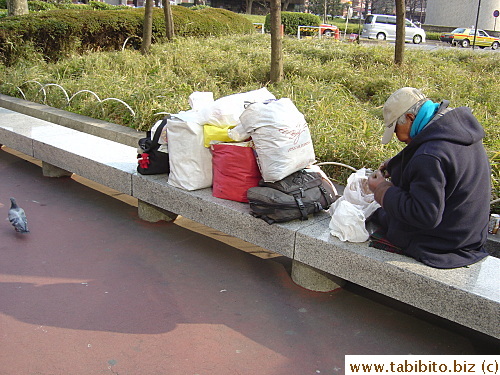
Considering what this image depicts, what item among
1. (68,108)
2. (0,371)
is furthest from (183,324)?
(68,108)

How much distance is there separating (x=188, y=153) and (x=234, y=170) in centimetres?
49

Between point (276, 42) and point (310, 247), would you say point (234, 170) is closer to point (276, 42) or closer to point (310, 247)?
point (310, 247)

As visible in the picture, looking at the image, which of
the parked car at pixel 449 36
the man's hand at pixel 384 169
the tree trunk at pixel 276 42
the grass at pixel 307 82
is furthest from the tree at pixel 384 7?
the man's hand at pixel 384 169

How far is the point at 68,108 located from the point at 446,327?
684 centimetres

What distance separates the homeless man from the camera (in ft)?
9.81

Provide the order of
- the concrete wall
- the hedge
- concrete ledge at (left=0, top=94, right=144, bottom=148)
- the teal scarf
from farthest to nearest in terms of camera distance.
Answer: the concrete wall
the hedge
concrete ledge at (left=0, top=94, right=144, bottom=148)
the teal scarf

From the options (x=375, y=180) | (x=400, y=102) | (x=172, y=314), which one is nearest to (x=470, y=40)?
(x=375, y=180)

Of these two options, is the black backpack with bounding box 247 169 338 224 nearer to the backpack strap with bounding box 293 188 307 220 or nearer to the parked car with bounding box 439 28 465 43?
the backpack strap with bounding box 293 188 307 220

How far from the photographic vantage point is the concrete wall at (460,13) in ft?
149

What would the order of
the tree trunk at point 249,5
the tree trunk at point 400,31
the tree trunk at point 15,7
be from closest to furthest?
the tree trunk at point 400,31, the tree trunk at point 15,7, the tree trunk at point 249,5

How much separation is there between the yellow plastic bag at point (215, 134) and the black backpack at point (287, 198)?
53 cm

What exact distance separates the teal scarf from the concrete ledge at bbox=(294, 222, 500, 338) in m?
0.83

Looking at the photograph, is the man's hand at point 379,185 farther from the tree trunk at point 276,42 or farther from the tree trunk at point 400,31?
the tree trunk at point 400,31

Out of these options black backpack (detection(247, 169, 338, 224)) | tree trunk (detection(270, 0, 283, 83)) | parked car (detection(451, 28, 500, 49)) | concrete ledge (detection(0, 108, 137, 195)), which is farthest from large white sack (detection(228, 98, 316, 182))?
parked car (detection(451, 28, 500, 49))
